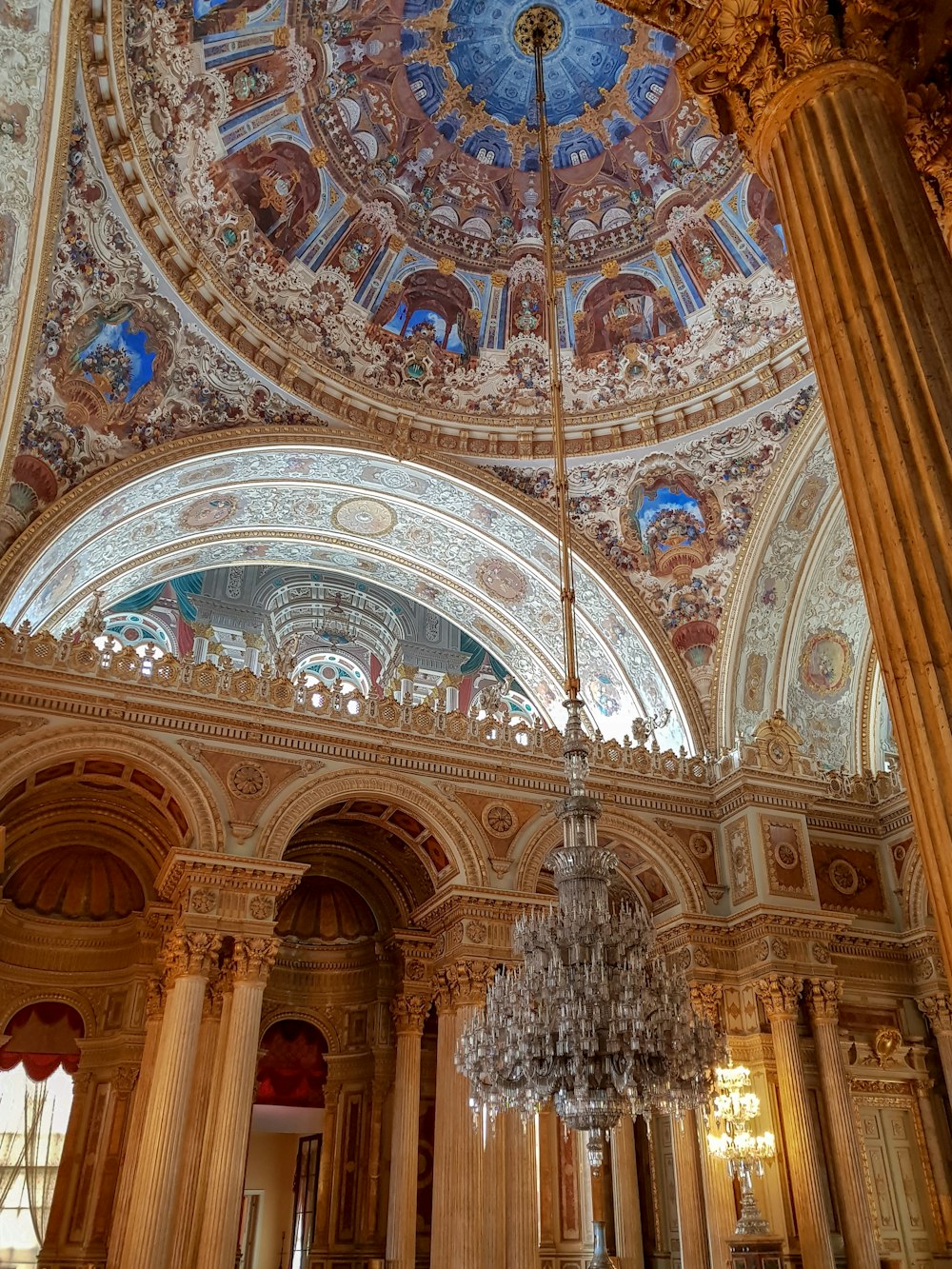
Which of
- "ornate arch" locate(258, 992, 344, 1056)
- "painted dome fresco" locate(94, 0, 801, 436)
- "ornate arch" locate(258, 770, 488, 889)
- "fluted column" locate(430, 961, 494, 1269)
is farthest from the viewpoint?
"ornate arch" locate(258, 992, 344, 1056)

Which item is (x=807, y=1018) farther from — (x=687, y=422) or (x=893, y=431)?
(x=893, y=431)

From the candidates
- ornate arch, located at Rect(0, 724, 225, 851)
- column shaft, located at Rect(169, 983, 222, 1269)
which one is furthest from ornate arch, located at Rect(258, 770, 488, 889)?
column shaft, located at Rect(169, 983, 222, 1269)

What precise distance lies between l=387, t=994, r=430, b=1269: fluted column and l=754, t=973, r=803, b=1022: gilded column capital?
15.5 feet

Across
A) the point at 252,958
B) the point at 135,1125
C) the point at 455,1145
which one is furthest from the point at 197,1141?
the point at 455,1145

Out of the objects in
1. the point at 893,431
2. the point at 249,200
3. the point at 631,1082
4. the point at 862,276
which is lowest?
the point at 631,1082

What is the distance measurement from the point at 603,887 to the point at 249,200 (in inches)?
424

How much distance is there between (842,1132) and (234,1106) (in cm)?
774

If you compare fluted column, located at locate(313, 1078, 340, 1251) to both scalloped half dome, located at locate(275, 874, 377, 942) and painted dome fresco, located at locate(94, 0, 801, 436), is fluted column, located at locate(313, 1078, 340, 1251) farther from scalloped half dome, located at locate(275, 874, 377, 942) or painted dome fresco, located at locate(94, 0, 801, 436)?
painted dome fresco, located at locate(94, 0, 801, 436)

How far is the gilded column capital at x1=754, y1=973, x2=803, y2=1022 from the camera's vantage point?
14.2m

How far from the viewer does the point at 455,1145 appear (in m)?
12.7

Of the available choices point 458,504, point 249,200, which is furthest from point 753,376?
point 249,200

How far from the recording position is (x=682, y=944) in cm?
1496

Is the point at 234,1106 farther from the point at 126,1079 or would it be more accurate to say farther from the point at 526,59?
the point at 526,59

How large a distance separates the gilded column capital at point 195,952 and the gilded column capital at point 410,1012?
11.9 ft
